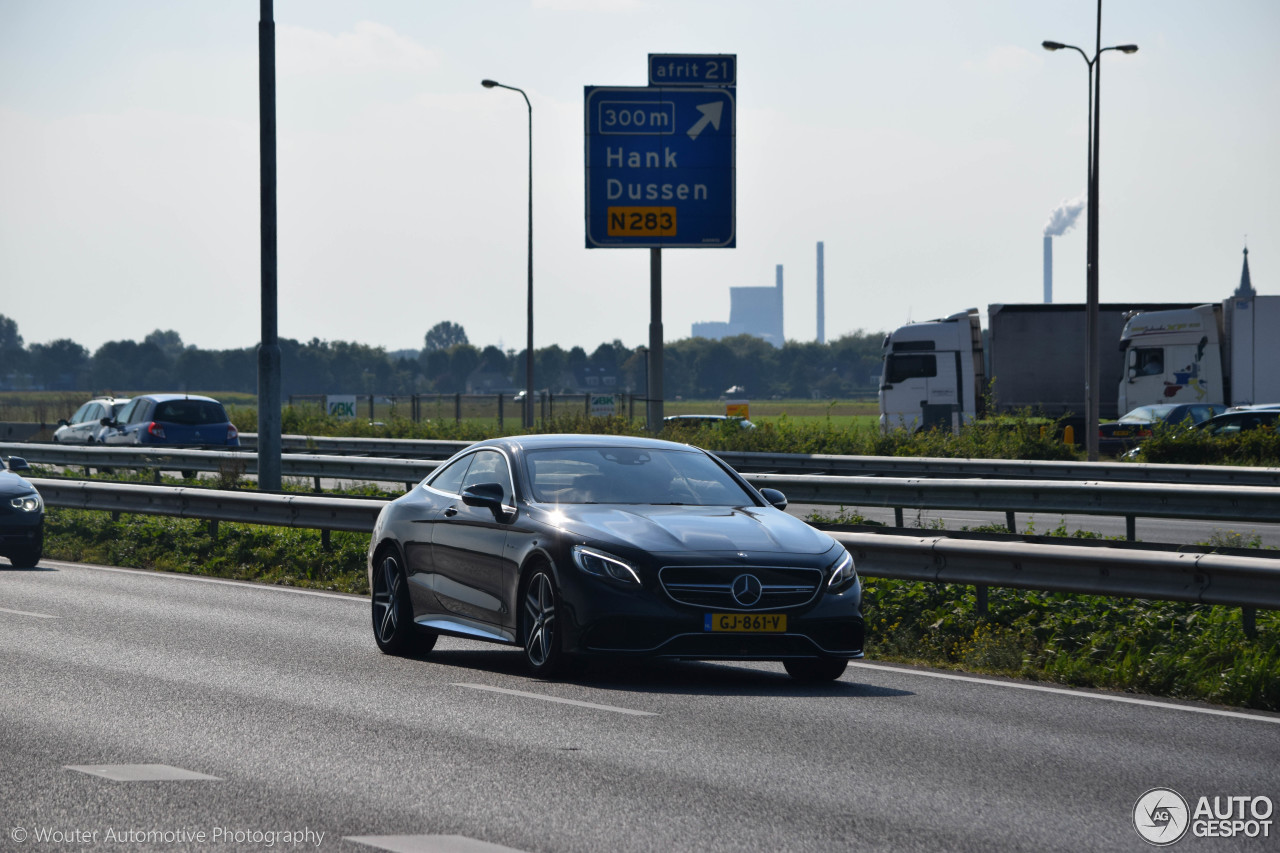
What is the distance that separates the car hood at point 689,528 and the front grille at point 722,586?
127mm

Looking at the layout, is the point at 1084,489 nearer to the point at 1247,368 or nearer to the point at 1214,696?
the point at 1214,696

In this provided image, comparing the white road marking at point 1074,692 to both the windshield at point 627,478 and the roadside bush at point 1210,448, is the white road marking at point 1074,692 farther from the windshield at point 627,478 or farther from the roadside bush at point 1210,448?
the roadside bush at point 1210,448

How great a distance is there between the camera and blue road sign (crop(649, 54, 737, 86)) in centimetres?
2945

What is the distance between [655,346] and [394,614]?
71.4 ft

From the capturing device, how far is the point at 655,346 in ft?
105

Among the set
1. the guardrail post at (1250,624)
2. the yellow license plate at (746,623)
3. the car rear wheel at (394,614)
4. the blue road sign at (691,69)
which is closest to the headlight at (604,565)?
the yellow license plate at (746,623)

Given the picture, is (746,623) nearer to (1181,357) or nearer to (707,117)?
(707,117)

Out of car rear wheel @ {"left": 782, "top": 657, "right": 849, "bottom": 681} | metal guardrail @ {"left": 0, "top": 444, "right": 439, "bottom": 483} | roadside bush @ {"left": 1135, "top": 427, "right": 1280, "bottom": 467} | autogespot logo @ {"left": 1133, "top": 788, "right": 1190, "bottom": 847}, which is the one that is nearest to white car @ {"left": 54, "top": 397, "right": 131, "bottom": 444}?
metal guardrail @ {"left": 0, "top": 444, "right": 439, "bottom": 483}

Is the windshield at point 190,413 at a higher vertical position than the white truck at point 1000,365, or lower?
lower

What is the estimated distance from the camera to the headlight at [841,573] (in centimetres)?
880

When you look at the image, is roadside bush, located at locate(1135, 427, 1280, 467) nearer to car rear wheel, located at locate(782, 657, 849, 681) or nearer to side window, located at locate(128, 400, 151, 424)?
car rear wheel, located at locate(782, 657, 849, 681)

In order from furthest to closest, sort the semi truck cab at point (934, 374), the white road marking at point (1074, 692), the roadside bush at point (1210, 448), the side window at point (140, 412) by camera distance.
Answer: the semi truck cab at point (934, 374), the side window at point (140, 412), the roadside bush at point (1210, 448), the white road marking at point (1074, 692)

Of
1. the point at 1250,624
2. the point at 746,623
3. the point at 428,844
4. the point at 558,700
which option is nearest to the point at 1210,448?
the point at 1250,624

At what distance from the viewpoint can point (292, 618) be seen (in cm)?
1247
